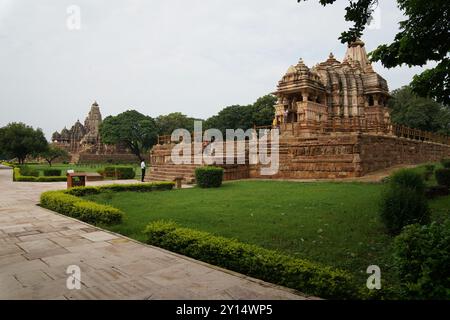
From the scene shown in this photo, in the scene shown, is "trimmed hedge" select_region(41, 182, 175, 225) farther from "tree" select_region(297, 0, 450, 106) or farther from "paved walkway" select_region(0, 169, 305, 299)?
"tree" select_region(297, 0, 450, 106)

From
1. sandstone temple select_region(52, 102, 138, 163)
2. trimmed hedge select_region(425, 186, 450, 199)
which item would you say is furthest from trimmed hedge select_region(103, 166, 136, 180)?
sandstone temple select_region(52, 102, 138, 163)

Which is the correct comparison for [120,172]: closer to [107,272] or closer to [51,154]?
[107,272]

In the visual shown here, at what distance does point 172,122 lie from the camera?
6056 centimetres

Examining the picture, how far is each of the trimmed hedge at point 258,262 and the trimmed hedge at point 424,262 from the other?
24.9 inches

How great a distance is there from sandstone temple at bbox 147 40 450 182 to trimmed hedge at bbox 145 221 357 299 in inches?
475

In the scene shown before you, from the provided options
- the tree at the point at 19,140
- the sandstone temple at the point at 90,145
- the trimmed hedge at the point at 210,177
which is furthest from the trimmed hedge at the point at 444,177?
the sandstone temple at the point at 90,145

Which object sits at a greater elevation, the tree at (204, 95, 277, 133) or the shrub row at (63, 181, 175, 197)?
the tree at (204, 95, 277, 133)

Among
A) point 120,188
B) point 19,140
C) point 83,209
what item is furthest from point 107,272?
point 19,140

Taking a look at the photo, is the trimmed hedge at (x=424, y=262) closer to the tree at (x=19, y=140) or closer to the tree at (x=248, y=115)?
the tree at (x=19, y=140)

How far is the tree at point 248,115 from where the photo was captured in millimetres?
46969

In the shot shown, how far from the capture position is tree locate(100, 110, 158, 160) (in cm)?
5262

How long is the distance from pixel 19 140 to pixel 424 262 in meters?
37.5
